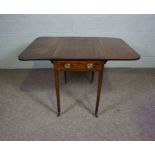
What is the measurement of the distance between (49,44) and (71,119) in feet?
2.81

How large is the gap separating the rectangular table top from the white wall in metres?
0.78

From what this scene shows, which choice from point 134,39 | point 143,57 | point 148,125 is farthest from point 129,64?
point 148,125

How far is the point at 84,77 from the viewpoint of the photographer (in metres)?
2.73

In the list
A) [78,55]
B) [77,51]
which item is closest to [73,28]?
[77,51]

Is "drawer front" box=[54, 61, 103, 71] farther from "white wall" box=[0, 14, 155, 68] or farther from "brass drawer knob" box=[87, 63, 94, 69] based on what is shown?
"white wall" box=[0, 14, 155, 68]

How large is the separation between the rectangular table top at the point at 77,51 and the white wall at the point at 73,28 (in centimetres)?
78

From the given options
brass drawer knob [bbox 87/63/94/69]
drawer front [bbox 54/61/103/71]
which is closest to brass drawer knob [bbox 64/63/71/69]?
drawer front [bbox 54/61/103/71]

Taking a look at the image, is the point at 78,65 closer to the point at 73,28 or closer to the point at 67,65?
the point at 67,65

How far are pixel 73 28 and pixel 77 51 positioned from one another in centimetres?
125

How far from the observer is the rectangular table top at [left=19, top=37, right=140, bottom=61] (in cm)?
150

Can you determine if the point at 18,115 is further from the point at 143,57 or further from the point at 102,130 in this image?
the point at 143,57

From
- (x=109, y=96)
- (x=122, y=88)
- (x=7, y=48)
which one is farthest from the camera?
(x=7, y=48)

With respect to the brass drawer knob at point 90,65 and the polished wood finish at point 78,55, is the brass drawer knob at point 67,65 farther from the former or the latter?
the brass drawer knob at point 90,65

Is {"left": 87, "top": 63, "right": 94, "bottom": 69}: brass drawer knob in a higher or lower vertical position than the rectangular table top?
lower
